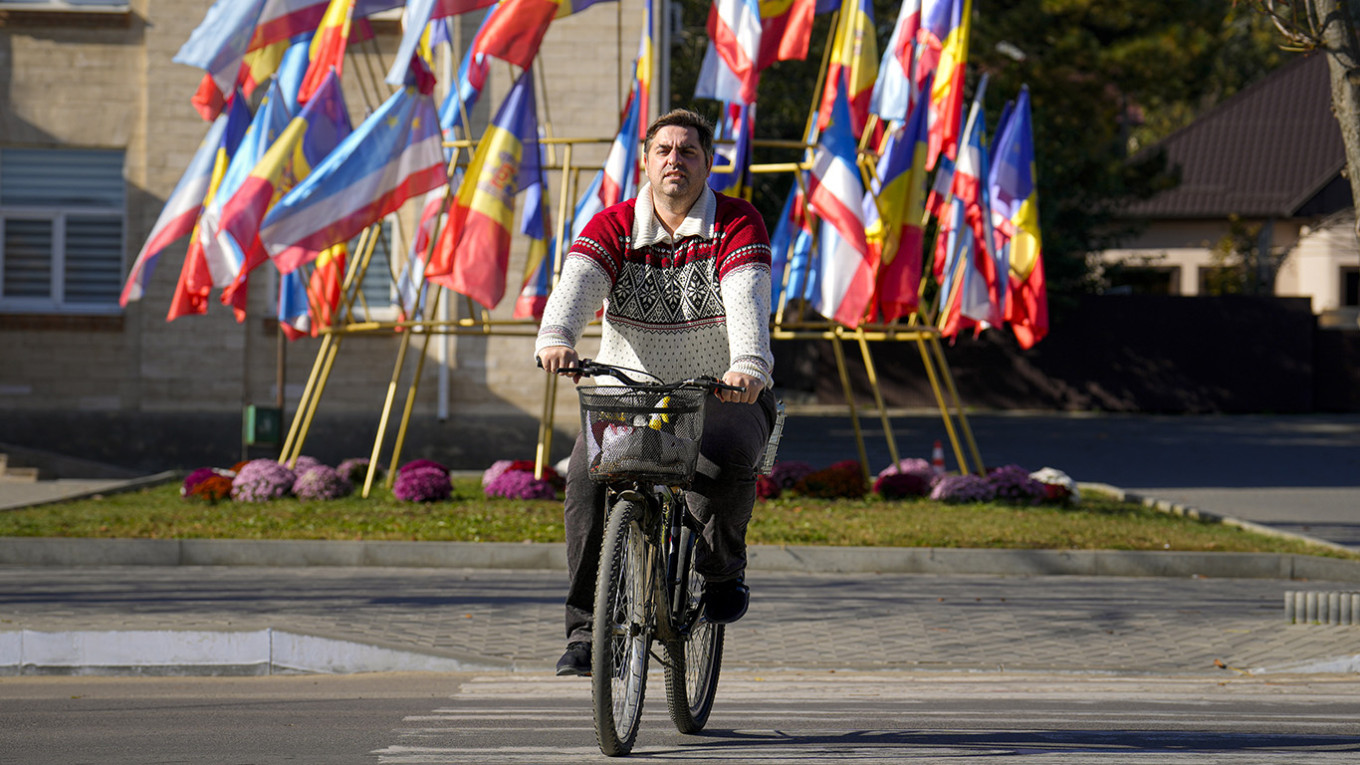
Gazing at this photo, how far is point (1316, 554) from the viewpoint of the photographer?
11141mm

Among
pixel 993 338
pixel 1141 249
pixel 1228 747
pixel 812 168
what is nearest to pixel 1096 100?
pixel 993 338

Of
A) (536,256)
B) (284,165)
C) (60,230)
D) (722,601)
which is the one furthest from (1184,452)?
(722,601)

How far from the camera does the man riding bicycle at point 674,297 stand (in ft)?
16.3

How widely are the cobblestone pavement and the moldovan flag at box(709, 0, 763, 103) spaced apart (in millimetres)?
4795

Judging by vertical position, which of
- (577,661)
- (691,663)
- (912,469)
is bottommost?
(912,469)

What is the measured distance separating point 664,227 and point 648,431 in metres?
0.81

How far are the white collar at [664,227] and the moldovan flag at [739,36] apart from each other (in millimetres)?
8257

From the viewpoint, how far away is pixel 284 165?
13.3 metres

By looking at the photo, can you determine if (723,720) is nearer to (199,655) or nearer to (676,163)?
(676,163)

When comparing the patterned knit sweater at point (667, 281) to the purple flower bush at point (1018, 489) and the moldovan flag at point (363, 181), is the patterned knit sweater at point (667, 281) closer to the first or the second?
the moldovan flag at point (363, 181)

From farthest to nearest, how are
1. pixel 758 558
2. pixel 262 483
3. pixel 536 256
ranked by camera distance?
pixel 536 256, pixel 262 483, pixel 758 558

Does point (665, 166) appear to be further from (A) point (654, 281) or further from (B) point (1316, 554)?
(B) point (1316, 554)

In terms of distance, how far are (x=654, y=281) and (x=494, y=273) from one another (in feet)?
26.3

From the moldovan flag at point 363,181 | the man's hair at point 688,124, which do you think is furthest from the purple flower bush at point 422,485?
the man's hair at point 688,124
